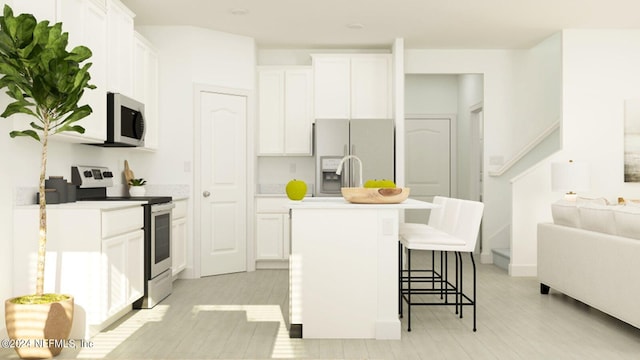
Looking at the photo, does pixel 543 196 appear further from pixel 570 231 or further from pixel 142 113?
pixel 142 113

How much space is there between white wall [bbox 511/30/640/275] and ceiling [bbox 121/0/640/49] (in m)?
0.22

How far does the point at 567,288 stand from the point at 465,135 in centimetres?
418

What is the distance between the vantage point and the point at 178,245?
17.8ft

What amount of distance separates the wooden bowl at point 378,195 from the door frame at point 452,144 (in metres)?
5.02

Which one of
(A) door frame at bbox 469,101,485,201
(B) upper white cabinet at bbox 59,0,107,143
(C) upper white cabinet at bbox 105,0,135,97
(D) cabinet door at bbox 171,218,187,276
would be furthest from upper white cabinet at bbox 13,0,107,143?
(A) door frame at bbox 469,101,485,201

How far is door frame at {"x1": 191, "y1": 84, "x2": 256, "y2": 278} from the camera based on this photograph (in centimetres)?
582

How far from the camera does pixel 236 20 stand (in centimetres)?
560

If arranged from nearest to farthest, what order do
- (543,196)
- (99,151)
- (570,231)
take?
(570,231) → (99,151) → (543,196)

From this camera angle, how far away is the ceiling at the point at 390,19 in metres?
5.06

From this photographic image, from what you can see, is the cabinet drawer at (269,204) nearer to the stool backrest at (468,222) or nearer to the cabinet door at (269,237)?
the cabinet door at (269,237)

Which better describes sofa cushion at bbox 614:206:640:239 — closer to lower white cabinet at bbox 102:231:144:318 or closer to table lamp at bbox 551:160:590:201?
table lamp at bbox 551:160:590:201

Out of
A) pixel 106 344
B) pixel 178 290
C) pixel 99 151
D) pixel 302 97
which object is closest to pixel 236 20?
pixel 302 97

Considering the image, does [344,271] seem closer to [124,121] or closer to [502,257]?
[124,121]

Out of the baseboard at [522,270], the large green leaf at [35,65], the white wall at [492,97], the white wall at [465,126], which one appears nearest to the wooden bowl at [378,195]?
the large green leaf at [35,65]
